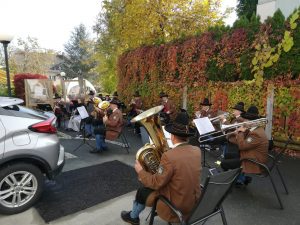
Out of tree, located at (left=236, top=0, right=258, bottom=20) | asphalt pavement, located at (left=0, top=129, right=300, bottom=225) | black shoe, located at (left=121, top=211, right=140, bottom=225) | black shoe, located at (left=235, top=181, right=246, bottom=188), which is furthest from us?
tree, located at (left=236, top=0, right=258, bottom=20)

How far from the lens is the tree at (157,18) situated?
12.6 m

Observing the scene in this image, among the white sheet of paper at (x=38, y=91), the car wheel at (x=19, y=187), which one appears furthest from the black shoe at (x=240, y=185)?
the white sheet of paper at (x=38, y=91)

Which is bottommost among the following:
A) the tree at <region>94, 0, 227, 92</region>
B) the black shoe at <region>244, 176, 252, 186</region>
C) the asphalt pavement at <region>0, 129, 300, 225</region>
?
the asphalt pavement at <region>0, 129, 300, 225</region>

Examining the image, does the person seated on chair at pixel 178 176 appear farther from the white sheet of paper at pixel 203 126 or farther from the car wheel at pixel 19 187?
the white sheet of paper at pixel 203 126

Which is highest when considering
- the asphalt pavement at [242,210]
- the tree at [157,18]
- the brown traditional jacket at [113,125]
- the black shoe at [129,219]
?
the tree at [157,18]

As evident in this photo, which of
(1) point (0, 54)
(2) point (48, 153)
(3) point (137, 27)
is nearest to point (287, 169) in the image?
(2) point (48, 153)

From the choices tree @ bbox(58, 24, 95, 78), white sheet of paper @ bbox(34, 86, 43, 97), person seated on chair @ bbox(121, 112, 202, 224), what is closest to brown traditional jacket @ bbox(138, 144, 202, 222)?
person seated on chair @ bbox(121, 112, 202, 224)

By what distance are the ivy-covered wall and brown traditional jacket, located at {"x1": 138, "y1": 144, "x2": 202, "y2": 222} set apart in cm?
512

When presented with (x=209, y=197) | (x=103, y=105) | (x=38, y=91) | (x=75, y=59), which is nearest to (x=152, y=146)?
(x=209, y=197)

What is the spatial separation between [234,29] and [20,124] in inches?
257

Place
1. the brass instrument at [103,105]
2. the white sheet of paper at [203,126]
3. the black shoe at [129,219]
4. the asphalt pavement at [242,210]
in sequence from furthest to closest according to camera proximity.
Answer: the brass instrument at [103,105]
the white sheet of paper at [203,126]
the asphalt pavement at [242,210]
the black shoe at [129,219]

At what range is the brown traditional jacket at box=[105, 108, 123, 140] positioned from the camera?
7.00m

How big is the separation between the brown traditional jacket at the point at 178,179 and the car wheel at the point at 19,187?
1.99 meters

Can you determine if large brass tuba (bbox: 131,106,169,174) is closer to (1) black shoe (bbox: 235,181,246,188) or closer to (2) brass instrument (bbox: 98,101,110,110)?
(1) black shoe (bbox: 235,181,246,188)
